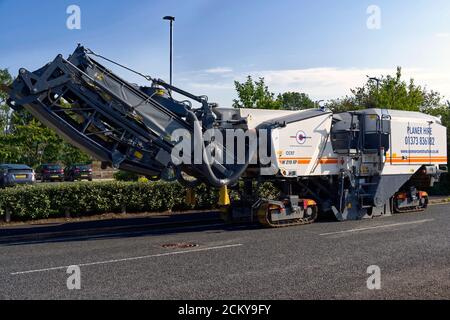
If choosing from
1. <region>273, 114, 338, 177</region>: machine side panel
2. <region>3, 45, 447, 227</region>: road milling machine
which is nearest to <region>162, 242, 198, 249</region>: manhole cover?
<region>3, 45, 447, 227</region>: road milling machine

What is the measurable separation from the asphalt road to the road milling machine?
1.48m

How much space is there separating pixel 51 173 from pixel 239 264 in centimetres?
3073

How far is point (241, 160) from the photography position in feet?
40.1

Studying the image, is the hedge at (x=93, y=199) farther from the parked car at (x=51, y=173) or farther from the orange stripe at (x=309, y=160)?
the parked car at (x=51, y=173)

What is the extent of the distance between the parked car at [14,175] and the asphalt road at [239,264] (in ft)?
55.8

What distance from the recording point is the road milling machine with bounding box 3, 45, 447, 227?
35.5ft

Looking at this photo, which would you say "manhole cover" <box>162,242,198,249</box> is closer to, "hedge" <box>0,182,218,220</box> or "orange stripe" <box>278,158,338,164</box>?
"orange stripe" <box>278,158,338,164</box>

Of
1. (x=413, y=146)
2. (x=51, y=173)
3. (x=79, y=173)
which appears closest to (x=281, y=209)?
(x=413, y=146)

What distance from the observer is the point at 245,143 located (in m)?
12.4

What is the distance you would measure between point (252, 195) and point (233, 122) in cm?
222

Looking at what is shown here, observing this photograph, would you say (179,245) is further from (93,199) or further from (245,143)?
(93,199)

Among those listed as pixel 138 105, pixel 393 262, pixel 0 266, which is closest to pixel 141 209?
pixel 138 105

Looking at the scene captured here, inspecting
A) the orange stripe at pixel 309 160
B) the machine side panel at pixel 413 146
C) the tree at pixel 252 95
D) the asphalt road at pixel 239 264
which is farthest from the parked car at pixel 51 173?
the machine side panel at pixel 413 146

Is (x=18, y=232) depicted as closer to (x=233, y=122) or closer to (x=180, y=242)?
(x=180, y=242)
